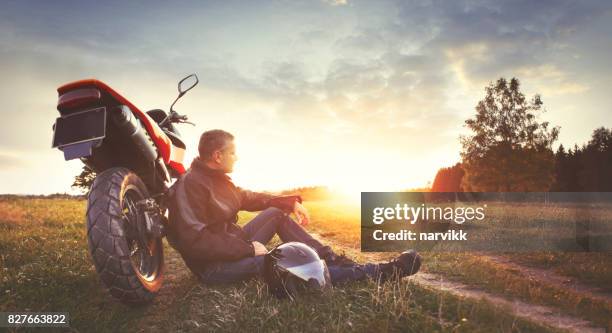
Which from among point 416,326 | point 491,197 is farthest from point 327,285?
point 491,197

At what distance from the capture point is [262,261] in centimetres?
509

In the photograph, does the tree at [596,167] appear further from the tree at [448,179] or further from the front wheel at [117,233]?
the front wheel at [117,233]

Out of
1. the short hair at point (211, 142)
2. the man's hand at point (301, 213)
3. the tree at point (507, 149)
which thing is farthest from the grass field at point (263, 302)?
the tree at point (507, 149)

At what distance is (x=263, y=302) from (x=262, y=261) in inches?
33.7

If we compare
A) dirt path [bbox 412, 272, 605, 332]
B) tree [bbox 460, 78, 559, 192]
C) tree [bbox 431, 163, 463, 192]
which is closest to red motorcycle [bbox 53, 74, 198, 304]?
dirt path [bbox 412, 272, 605, 332]

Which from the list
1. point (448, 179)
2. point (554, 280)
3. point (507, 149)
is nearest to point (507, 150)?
point (507, 149)

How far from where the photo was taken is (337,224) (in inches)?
623

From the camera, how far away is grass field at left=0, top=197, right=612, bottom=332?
3691mm

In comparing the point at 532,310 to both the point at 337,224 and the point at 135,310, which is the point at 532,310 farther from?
the point at 337,224

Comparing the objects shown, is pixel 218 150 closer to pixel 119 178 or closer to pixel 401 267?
pixel 119 178

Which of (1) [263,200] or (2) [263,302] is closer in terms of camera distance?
(2) [263,302]

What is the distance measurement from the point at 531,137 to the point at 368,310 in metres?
36.9

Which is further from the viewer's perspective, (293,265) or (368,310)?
(293,265)

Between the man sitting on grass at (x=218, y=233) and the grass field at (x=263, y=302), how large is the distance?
187 mm
